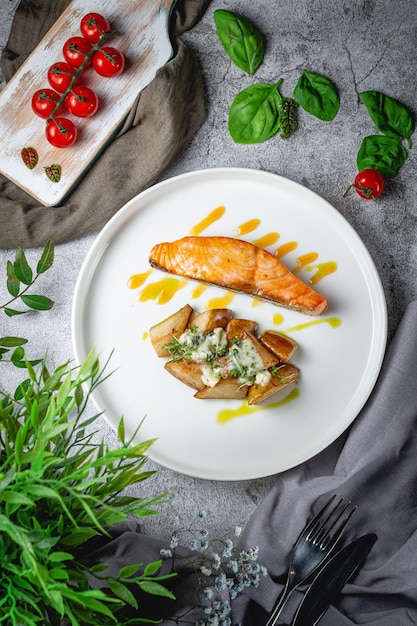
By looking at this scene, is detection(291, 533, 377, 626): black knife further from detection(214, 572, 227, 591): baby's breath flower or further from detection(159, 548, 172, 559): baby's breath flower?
detection(159, 548, 172, 559): baby's breath flower

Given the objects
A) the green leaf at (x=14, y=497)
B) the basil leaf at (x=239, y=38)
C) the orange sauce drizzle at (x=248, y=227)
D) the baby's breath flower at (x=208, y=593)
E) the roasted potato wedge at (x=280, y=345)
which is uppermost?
the basil leaf at (x=239, y=38)

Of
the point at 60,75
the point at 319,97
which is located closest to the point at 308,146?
the point at 319,97

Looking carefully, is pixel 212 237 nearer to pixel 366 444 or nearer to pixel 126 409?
pixel 126 409

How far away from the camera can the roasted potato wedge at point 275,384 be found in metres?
2.40

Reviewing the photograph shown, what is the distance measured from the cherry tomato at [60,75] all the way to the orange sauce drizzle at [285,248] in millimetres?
1107

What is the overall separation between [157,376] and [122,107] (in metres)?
1.13

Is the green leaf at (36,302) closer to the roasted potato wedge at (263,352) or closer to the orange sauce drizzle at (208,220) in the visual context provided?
the orange sauce drizzle at (208,220)

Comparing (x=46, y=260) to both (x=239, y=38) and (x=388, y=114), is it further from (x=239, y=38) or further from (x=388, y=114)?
(x=388, y=114)

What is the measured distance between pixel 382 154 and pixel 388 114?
0.17m

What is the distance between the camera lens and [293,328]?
→ 2508 mm

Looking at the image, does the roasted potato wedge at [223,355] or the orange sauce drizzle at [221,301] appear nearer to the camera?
the roasted potato wedge at [223,355]

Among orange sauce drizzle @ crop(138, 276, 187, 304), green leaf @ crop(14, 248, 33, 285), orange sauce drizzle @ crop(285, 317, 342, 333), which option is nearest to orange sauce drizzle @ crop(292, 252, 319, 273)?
orange sauce drizzle @ crop(285, 317, 342, 333)

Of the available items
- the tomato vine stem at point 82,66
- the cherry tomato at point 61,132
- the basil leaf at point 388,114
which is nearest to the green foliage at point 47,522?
the cherry tomato at point 61,132

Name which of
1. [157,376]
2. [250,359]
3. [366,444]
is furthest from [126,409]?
[366,444]
